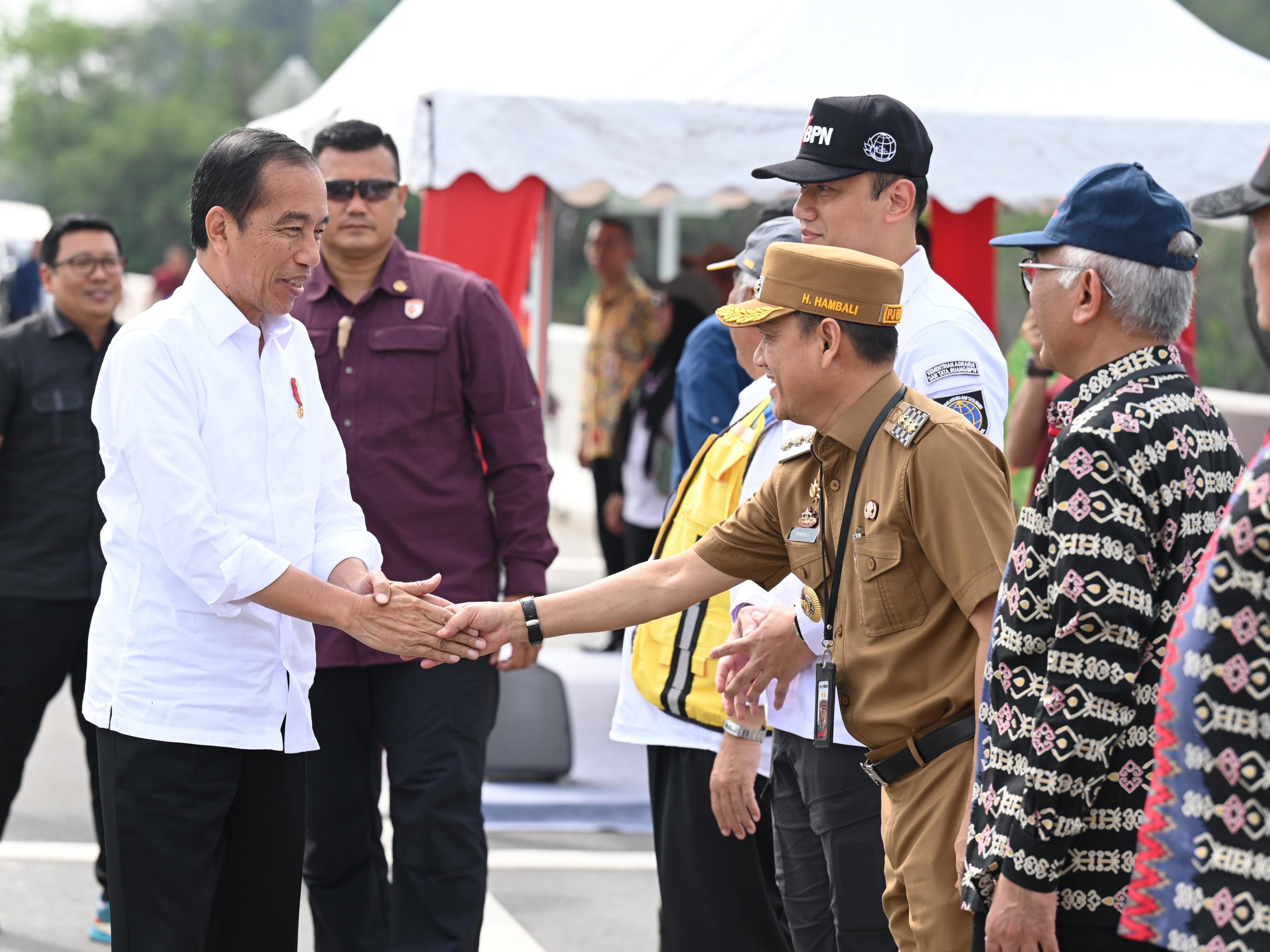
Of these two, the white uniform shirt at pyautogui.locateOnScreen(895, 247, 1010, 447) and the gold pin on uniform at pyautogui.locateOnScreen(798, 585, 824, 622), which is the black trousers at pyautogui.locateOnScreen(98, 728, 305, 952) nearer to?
the gold pin on uniform at pyautogui.locateOnScreen(798, 585, 824, 622)

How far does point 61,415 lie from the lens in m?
5.14

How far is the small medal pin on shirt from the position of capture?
3.39 m

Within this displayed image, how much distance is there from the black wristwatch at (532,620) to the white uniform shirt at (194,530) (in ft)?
1.74

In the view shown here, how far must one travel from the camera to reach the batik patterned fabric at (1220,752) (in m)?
2.01

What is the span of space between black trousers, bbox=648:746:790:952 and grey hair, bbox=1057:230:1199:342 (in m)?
1.68

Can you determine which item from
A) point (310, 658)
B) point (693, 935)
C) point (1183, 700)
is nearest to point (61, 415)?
point (310, 658)

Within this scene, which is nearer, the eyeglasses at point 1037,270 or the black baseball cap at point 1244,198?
the black baseball cap at point 1244,198

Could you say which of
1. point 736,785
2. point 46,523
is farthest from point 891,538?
point 46,523

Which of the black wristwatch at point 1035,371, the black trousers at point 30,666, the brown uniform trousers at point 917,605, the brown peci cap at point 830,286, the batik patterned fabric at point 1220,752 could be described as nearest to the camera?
the batik patterned fabric at point 1220,752

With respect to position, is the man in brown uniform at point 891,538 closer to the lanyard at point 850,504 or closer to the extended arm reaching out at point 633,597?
the lanyard at point 850,504

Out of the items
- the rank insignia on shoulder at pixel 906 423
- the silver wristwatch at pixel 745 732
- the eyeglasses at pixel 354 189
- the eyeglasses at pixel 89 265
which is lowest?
the silver wristwatch at pixel 745 732

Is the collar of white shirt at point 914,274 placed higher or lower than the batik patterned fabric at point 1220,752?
higher

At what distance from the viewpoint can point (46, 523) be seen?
16.8ft

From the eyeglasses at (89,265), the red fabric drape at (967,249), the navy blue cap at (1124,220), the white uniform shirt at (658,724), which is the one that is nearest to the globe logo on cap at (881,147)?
the white uniform shirt at (658,724)
